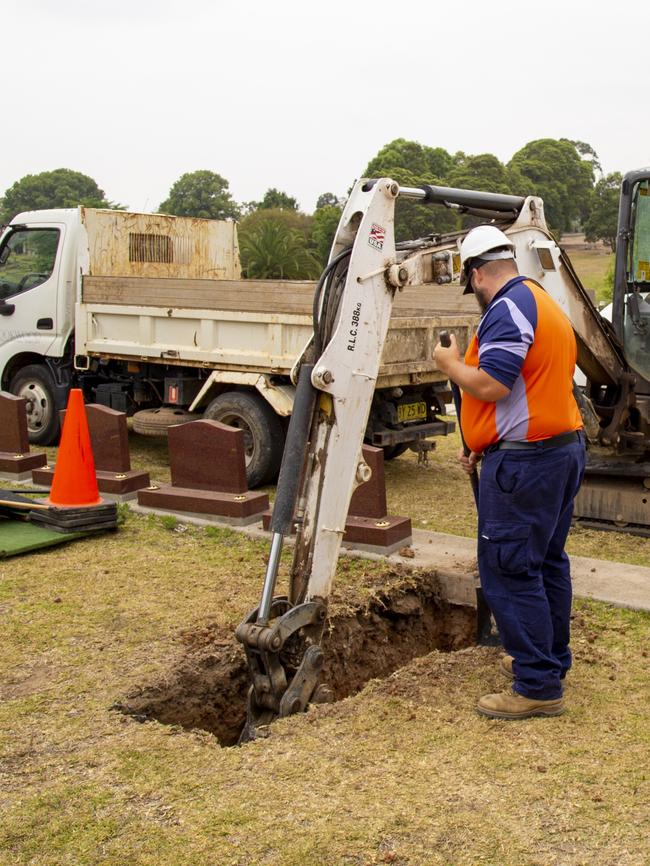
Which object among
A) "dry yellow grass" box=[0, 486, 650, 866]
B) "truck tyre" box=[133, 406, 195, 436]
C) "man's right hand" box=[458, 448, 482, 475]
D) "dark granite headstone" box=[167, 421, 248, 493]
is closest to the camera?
"dry yellow grass" box=[0, 486, 650, 866]

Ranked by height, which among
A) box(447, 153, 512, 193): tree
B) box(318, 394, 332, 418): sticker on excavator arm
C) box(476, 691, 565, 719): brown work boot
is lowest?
box(476, 691, 565, 719): brown work boot

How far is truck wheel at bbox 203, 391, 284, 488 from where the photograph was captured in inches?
359

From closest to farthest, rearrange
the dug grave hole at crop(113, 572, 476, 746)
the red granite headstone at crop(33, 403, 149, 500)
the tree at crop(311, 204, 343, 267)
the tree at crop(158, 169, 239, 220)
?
the dug grave hole at crop(113, 572, 476, 746) < the red granite headstone at crop(33, 403, 149, 500) < the tree at crop(311, 204, 343, 267) < the tree at crop(158, 169, 239, 220)

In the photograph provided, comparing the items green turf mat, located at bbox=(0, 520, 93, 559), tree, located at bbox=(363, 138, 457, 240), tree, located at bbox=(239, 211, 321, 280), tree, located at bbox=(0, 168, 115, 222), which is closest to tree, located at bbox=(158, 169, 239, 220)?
tree, located at bbox=(0, 168, 115, 222)

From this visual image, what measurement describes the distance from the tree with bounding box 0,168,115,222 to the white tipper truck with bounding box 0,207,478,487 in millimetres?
64430

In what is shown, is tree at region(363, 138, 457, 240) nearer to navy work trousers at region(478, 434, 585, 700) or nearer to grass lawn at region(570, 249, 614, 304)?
grass lawn at region(570, 249, 614, 304)

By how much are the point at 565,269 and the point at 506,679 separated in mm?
2675

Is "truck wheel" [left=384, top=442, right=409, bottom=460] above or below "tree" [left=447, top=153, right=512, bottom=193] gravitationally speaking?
below

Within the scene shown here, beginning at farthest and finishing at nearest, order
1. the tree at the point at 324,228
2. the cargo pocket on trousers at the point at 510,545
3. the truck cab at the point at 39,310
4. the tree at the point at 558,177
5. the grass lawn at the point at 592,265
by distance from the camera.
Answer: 1. the tree at the point at 558,177
2. the tree at the point at 324,228
3. the grass lawn at the point at 592,265
4. the truck cab at the point at 39,310
5. the cargo pocket on trousers at the point at 510,545

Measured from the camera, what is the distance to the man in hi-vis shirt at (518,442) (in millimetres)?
4164

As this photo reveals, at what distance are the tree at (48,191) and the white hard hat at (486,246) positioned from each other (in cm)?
7242

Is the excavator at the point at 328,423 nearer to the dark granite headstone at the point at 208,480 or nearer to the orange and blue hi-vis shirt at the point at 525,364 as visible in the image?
the orange and blue hi-vis shirt at the point at 525,364

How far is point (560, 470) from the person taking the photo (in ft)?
14.0

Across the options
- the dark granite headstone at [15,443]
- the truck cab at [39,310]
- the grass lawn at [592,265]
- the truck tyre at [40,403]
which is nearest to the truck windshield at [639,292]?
the dark granite headstone at [15,443]
